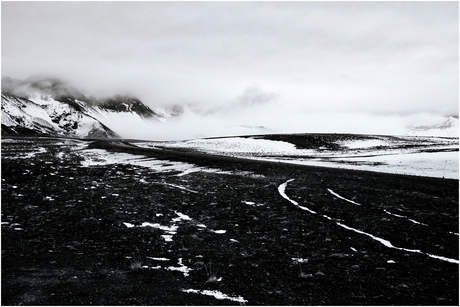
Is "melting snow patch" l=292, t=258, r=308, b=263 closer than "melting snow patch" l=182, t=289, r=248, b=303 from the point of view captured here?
No

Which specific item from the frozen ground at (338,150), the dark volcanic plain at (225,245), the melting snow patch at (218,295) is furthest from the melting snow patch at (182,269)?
the frozen ground at (338,150)

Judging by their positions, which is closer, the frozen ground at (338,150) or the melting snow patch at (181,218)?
the melting snow patch at (181,218)

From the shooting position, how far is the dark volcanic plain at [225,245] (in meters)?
7.98

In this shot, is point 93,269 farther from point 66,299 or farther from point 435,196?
point 435,196

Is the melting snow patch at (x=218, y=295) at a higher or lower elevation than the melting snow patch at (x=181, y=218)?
lower

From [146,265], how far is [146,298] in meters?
2.06

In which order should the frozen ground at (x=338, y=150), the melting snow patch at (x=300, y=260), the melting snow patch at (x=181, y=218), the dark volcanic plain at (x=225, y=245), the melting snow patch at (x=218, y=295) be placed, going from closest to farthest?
the melting snow patch at (x=218, y=295) < the dark volcanic plain at (x=225, y=245) < the melting snow patch at (x=300, y=260) < the melting snow patch at (x=181, y=218) < the frozen ground at (x=338, y=150)

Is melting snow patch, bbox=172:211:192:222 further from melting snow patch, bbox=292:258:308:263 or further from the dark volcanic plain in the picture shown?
melting snow patch, bbox=292:258:308:263

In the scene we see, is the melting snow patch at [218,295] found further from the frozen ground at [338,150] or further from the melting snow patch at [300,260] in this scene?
the frozen ground at [338,150]

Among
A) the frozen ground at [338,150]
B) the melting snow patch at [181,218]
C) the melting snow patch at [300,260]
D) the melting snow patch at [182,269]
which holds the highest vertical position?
the frozen ground at [338,150]

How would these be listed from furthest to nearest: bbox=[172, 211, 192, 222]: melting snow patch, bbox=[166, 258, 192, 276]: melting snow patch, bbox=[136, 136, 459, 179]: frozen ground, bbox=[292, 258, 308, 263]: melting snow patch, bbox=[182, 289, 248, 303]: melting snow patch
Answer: bbox=[136, 136, 459, 179]: frozen ground
bbox=[172, 211, 192, 222]: melting snow patch
bbox=[292, 258, 308, 263]: melting snow patch
bbox=[166, 258, 192, 276]: melting snow patch
bbox=[182, 289, 248, 303]: melting snow patch

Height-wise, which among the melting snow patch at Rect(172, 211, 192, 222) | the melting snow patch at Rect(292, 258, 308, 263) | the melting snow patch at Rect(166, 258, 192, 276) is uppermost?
the melting snow patch at Rect(172, 211, 192, 222)

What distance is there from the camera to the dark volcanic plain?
798 cm

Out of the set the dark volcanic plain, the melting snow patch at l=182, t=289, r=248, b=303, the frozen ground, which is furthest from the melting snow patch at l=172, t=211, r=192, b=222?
the frozen ground
